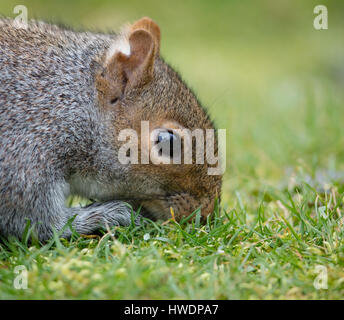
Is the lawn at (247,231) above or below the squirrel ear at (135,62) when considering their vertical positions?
below

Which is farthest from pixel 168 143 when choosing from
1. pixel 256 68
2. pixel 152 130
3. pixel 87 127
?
pixel 256 68

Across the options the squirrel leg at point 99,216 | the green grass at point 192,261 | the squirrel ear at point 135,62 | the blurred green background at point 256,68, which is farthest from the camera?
the blurred green background at point 256,68

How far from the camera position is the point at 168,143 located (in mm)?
3625

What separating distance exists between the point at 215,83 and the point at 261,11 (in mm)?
6061

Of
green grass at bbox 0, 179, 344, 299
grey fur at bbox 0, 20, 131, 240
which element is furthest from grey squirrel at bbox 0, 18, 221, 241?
green grass at bbox 0, 179, 344, 299

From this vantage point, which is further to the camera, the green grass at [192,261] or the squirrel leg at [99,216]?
the squirrel leg at [99,216]

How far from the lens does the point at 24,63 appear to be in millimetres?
3703

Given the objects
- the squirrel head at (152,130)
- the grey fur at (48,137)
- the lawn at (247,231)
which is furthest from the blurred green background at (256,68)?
the grey fur at (48,137)

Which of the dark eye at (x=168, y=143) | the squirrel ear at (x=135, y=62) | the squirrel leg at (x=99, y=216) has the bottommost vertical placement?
the squirrel leg at (x=99, y=216)

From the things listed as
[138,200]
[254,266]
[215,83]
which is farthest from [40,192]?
[215,83]

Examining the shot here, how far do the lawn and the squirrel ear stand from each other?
74 centimetres

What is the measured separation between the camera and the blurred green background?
6.09m

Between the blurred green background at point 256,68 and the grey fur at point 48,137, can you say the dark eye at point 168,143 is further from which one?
the blurred green background at point 256,68

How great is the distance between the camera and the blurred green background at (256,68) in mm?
6094
